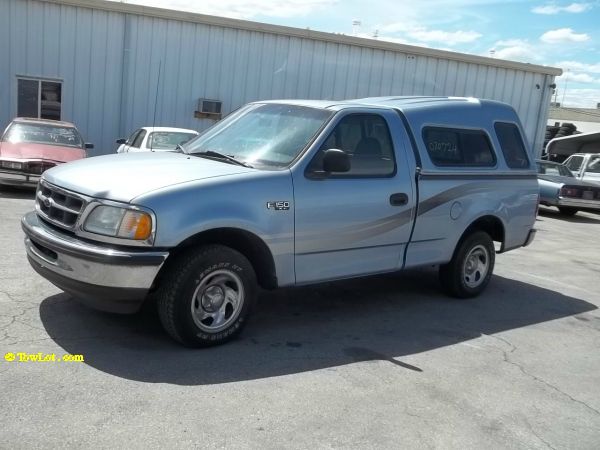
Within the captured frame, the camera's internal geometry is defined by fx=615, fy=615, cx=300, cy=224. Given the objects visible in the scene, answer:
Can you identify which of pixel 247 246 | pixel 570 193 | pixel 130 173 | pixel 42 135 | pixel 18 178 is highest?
pixel 130 173

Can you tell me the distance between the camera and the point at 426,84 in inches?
780

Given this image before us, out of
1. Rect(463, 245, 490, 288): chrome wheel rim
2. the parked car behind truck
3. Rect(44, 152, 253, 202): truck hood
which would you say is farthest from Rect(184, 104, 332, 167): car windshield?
the parked car behind truck

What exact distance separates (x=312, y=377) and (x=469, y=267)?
306 cm

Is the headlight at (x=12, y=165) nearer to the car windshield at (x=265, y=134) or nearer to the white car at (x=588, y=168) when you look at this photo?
the car windshield at (x=265, y=134)

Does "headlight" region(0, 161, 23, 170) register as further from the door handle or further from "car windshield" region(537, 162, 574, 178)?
"car windshield" region(537, 162, 574, 178)

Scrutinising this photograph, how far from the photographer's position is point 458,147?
20.6 ft

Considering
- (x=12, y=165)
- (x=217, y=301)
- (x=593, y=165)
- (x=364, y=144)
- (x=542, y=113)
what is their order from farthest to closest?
1. (x=542, y=113)
2. (x=593, y=165)
3. (x=12, y=165)
4. (x=364, y=144)
5. (x=217, y=301)

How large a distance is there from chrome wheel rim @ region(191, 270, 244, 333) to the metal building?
12.8 metres

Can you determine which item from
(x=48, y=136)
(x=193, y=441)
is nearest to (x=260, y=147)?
(x=193, y=441)

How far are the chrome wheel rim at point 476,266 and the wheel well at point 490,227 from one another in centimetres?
21

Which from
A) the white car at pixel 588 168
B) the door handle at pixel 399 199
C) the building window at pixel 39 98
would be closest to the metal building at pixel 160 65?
the building window at pixel 39 98

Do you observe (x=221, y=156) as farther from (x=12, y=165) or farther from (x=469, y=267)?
(x=12, y=165)

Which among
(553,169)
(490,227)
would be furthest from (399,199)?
(553,169)

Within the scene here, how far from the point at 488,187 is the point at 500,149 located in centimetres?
53
